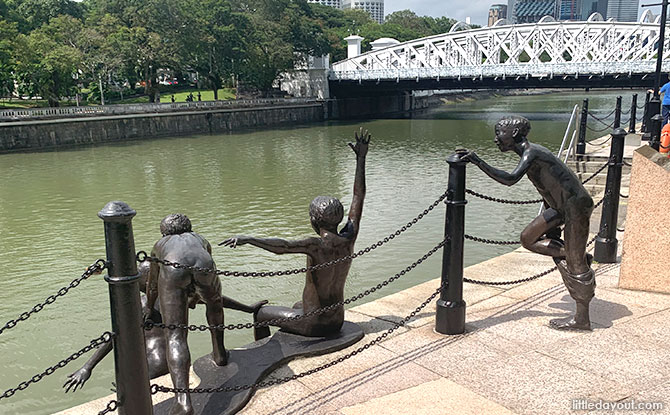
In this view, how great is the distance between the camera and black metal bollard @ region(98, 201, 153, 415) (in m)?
2.87

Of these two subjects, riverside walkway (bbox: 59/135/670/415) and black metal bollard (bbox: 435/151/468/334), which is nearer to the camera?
riverside walkway (bbox: 59/135/670/415)

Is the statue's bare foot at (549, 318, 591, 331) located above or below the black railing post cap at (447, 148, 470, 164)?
below

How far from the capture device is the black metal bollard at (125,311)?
9.43ft

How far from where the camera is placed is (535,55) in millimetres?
51594

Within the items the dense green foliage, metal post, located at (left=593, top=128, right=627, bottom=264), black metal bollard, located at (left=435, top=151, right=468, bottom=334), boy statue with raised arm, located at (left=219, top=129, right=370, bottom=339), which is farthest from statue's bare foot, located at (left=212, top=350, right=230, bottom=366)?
the dense green foliage

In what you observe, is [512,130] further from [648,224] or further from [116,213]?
[116,213]

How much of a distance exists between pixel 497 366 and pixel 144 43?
1769 inches

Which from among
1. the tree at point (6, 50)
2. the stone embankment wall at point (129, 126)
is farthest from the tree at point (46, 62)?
the stone embankment wall at point (129, 126)

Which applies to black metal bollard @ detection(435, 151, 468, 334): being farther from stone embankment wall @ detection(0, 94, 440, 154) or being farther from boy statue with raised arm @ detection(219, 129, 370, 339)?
stone embankment wall @ detection(0, 94, 440, 154)

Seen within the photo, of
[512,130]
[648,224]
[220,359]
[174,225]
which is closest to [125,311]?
[174,225]

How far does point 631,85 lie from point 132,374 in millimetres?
45827

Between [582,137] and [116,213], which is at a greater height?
[116,213]

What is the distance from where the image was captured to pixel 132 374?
9.97 feet

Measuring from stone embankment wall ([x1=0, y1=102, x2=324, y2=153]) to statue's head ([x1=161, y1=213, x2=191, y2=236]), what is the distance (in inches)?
1200
